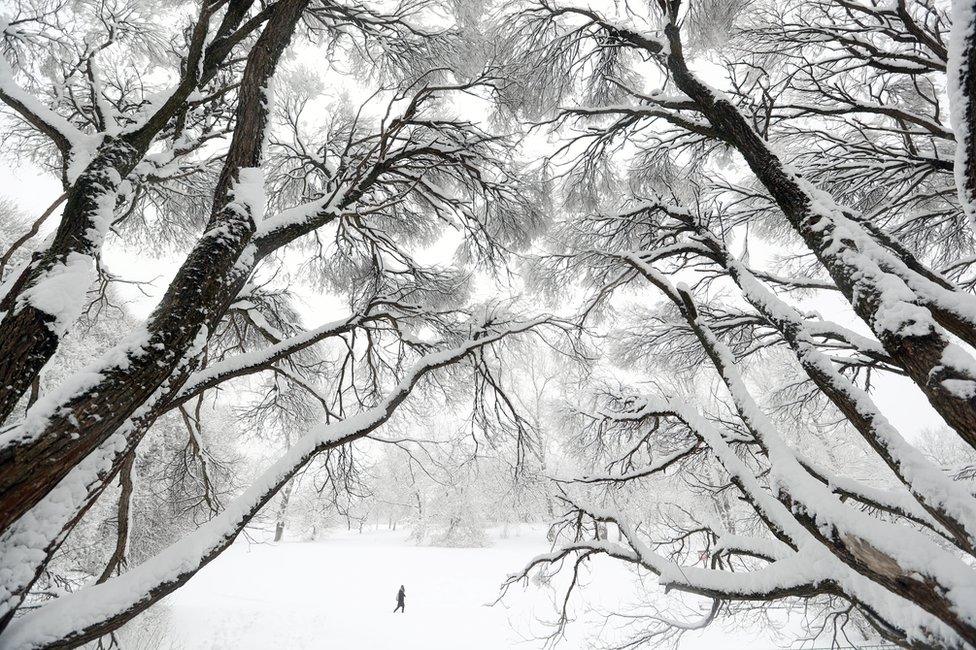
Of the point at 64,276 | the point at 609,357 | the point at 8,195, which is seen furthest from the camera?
the point at 8,195

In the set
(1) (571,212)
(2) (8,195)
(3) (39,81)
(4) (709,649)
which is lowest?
(4) (709,649)

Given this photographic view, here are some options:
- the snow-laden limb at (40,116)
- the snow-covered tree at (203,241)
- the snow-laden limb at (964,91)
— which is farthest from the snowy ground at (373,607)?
the snow-laden limb at (40,116)

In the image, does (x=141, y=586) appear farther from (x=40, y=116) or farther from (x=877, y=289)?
(x=877, y=289)

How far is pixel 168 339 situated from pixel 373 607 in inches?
493

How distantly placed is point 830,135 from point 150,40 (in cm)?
611

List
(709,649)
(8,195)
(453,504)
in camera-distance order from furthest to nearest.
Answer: (453,504) → (709,649) → (8,195)

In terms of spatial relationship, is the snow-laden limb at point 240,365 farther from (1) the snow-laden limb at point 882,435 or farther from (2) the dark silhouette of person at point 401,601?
(2) the dark silhouette of person at point 401,601

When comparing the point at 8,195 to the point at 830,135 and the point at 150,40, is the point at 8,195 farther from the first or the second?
the point at 830,135

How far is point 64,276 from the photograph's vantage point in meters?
1.65

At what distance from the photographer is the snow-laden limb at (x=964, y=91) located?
1.61 m

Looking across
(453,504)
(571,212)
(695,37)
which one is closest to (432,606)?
(453,504)

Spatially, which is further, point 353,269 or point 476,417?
point 353,269

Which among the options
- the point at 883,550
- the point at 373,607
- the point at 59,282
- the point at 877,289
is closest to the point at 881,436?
the point at 883,550

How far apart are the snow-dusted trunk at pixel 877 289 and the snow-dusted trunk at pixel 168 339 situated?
2.76 metres
